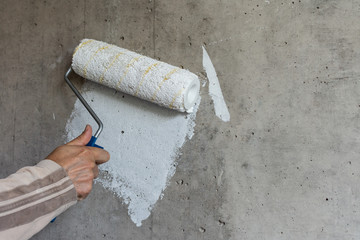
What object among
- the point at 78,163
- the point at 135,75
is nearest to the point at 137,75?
the point at 135,75

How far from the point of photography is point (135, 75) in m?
1.21

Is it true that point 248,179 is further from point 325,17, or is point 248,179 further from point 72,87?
point 72,87

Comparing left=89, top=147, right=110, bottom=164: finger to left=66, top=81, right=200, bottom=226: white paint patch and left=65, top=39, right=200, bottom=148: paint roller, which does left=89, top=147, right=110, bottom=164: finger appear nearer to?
left=65, top=39, right=200, bottom=148: paint roller

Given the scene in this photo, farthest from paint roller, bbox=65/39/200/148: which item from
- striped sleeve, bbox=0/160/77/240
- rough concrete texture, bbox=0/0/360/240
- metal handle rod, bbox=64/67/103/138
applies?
striped sleeve, bbox=0/160/77/240

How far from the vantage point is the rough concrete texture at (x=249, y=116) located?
1141mm

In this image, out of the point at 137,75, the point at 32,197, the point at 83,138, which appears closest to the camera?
the point at 32,197

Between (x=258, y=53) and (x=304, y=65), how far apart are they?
0.57 feet

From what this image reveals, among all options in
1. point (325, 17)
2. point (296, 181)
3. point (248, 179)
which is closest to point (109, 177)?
point (248, 179)

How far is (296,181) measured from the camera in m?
1.18

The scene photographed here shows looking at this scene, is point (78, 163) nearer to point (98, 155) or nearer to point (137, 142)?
point (98, 155)

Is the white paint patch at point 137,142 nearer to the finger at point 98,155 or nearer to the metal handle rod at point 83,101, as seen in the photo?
the metal handle rod at point 83,101

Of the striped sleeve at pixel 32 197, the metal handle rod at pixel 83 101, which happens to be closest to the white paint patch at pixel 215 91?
the metal handle rod at pixel 83 101

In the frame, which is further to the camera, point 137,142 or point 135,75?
point 137,142

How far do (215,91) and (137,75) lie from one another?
32 centimetres
